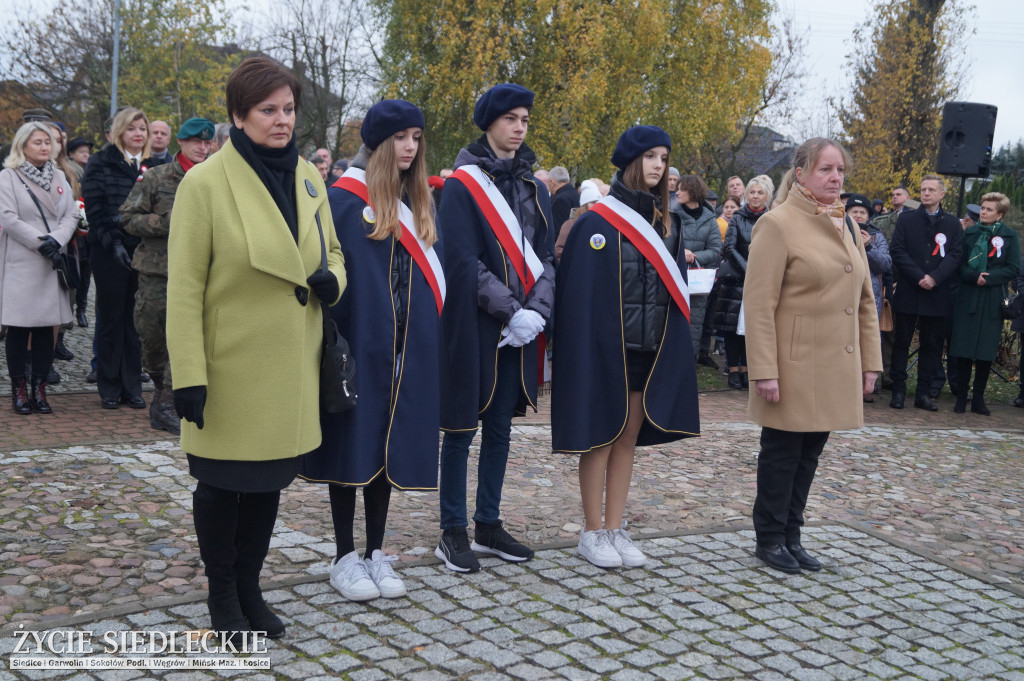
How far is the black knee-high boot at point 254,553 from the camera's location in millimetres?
3746

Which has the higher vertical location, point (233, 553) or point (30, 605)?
point (233, 553)

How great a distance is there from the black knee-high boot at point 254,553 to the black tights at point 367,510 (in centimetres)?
52

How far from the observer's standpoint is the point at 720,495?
6555 mm

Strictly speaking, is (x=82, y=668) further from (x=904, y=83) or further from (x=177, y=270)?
(x=904, y=83)

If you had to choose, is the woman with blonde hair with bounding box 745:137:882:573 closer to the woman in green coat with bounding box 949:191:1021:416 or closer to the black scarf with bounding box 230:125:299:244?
the black scarf with bounding box 230:125:299:244

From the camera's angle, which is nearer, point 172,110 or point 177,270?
point 177,270

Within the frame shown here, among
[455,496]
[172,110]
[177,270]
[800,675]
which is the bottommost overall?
[800,675]

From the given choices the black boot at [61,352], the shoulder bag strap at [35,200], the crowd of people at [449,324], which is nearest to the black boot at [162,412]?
the crowd of people at [449,324]

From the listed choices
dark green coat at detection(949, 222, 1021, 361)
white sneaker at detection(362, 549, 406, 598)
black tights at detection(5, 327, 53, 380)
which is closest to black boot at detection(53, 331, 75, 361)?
black tights at detection(5, 327, 53, 380)

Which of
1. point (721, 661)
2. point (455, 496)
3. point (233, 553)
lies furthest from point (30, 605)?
point (721, 661)

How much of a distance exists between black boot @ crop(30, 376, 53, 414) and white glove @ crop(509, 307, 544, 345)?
15.0ft

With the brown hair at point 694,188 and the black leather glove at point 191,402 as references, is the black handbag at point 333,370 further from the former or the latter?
the brown hair at point 694,188

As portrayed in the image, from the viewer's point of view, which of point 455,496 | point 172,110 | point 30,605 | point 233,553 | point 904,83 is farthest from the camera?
point 172,110

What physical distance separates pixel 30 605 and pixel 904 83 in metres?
25.6
